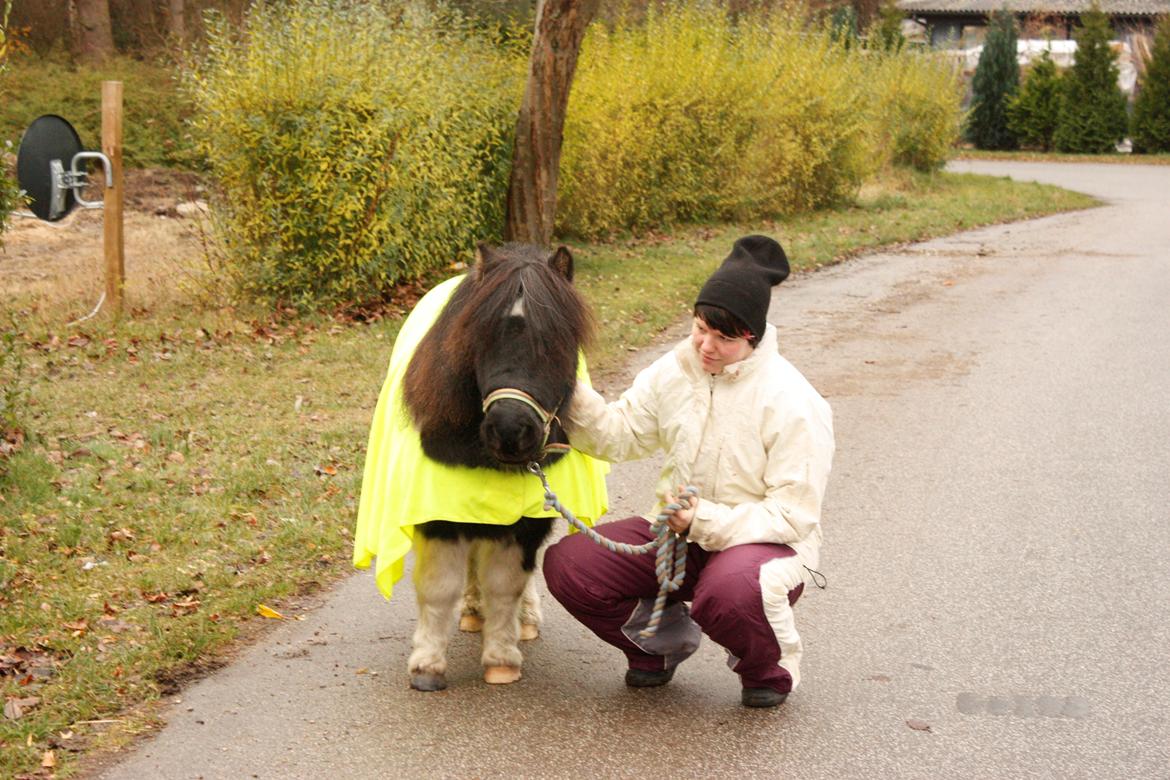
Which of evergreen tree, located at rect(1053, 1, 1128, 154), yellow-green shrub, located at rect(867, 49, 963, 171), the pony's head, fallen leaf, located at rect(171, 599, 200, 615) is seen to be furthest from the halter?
evergreen tree, located at rect(1053, 1, 1128, 154)

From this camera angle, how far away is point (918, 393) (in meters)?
9.75

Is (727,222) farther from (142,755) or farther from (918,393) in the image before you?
(142,755)

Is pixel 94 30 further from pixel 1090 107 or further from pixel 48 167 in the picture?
pixel 1090 107

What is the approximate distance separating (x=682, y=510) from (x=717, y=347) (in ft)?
1.85

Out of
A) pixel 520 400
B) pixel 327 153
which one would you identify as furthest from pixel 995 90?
pixel 520 400

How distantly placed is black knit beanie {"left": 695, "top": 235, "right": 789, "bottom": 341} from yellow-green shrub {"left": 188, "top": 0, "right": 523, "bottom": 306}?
7.42 meters

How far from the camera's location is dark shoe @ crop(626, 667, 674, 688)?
4609 mm

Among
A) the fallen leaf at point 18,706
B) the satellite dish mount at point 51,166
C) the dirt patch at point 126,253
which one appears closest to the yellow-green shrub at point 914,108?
the dirt patch at point 126,253

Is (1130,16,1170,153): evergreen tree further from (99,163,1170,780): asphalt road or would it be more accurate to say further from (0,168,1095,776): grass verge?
(99,163,1170,780): asphalt road

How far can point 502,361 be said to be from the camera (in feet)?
13.1

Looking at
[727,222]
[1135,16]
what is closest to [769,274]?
[727,222]

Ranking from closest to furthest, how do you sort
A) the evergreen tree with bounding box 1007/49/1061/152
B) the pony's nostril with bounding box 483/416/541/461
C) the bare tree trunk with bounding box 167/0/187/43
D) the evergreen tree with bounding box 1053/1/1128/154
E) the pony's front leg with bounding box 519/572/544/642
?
the pony's nostril with bounding box 483/416/541/461, the pony's front leg with bounding box 519/572/544/642, the bare tree trunk with bounding box 167/0/187/43, the evergreen tree with bounding box 1053/1/1128/154, the evergreen tree with bounding box 1007/49/1061/152

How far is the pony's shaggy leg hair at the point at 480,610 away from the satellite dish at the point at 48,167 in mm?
6096

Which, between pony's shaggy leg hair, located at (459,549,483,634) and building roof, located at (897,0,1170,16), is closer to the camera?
pony's shaggy leg hair, located at (459,549,483,634)
